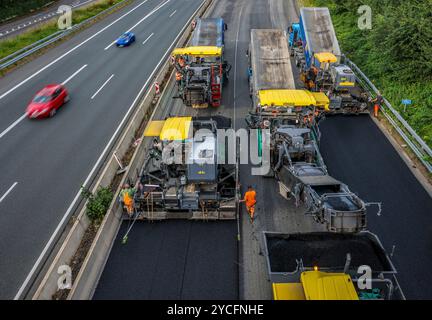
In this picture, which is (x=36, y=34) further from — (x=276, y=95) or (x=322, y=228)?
(x=322, y=228)

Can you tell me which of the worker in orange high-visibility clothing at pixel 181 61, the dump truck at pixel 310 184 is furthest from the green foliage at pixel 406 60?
the worker in orange high-visibility clothing at pixel 181 61

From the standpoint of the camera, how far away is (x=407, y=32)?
23.8 meters

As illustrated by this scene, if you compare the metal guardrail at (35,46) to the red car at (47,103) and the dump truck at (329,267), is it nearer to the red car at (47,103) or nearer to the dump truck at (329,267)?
the red car at (47,103)

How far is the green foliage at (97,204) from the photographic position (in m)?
14.6

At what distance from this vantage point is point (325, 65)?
2520 cm

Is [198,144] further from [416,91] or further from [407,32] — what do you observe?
[407,32]

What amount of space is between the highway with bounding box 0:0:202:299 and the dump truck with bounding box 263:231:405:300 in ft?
28.6

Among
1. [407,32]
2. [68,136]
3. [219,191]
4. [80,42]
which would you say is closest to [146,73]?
[68,136]

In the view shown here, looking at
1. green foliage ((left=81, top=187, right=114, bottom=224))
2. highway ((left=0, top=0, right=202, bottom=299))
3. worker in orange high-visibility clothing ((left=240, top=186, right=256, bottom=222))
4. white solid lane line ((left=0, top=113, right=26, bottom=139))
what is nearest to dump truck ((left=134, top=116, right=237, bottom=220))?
worker in orange high-visibility clothing ((left=240, top=186, right=256, bottom=222))

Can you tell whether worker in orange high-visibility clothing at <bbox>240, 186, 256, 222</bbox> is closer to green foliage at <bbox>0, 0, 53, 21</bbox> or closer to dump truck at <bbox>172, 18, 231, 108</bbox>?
dump truck at <bbox>172, 18, 231, 108</bbox>

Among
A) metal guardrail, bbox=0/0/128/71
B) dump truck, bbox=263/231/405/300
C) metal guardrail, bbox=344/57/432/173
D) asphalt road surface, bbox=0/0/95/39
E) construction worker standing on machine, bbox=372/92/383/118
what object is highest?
asphalt road surface, bbox=0/0/95/39

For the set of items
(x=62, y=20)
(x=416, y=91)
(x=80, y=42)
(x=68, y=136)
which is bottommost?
(x=68, y=136)

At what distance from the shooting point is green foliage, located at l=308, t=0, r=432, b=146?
2177 centimetres

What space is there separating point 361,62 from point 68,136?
23.2 m
